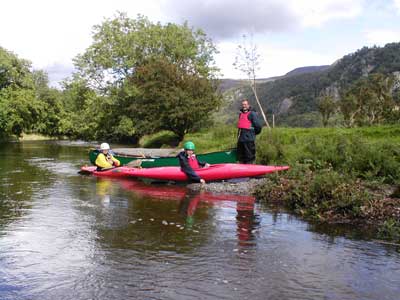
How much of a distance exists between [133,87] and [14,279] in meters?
30.5

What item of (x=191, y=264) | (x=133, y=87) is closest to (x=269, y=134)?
(x=191, y=264)

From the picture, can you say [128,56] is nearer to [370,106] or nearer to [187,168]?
[370,106]

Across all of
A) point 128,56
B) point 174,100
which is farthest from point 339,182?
point 128,56

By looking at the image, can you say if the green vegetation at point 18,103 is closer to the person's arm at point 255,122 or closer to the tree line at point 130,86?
the tree line at point 130,86

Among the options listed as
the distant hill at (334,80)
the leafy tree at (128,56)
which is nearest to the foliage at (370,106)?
the leafy tree at (128,56)

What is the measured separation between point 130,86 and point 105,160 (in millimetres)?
21251

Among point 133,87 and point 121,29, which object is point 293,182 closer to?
point 133,87

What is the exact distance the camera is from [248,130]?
12867 mm

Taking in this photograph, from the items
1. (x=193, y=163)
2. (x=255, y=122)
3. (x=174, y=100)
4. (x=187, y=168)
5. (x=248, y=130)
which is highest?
(x=174, y=100)

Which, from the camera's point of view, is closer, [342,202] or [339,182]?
[342,202]

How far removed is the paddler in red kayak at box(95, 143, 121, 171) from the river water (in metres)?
4.99

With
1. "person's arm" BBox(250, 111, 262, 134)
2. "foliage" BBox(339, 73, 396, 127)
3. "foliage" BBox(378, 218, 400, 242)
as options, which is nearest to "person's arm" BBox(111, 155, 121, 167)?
"person's arm" BBox(250, 111, 262, 134)

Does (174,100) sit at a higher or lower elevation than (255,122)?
higher

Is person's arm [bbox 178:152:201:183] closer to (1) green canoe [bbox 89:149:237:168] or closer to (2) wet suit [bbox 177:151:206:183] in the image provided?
(2) wet suit [bbox 177:151:206:183]
